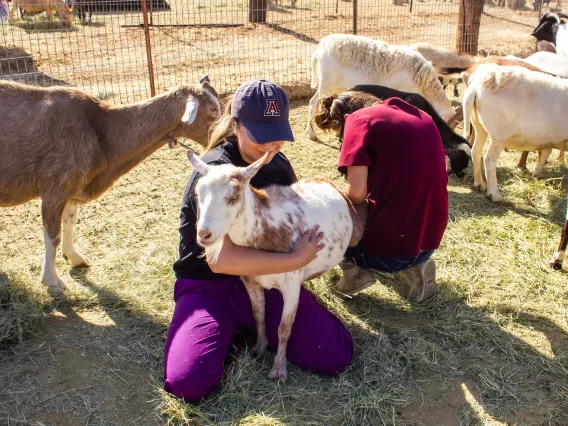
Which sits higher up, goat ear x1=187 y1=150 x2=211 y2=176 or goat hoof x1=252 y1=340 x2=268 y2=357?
goat ear x1=187 y1=150 x2=211 y2=176

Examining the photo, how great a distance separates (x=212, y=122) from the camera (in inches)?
173

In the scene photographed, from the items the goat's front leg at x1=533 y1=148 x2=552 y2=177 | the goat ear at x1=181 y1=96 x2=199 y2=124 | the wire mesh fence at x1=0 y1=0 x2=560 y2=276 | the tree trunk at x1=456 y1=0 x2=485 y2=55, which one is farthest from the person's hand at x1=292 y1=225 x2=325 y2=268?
the tree trunk at x1=456 y1=0 x2=485 y2=55

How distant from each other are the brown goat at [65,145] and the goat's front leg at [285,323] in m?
1.69

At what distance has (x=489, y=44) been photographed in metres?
14.4

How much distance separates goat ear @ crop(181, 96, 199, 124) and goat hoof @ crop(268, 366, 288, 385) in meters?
1.92

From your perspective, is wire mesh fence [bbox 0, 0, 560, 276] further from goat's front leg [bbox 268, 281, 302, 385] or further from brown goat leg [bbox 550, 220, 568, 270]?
brown goat leg [bbox 550, 220, 568, 270]

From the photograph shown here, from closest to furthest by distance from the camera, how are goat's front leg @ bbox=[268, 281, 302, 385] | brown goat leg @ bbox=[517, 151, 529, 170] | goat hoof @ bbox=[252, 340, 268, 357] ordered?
goat's front leg @ bbox=[268, 281, 302, 385]
goat hoof @ bbox=[252, 340, 268, 357]
brown goat leg @ bbox=[517, 151, 529, 170]

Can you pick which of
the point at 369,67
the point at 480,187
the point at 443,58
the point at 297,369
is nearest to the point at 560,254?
the point at 480,187

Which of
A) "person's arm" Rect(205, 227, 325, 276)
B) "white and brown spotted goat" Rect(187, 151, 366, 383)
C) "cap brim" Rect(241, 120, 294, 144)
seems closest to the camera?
"white and brown spotted goat" Rect(187, 151, 366, 383)

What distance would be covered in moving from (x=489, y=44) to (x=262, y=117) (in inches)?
525

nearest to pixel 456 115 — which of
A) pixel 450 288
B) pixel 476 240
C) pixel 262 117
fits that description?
pixel 476 240

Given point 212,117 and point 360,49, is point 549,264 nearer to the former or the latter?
point 212,117

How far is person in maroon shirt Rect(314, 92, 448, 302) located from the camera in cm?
321

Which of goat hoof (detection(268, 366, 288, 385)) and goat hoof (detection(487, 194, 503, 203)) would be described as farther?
goat hoof (detection(487, 194, 503, 203))
